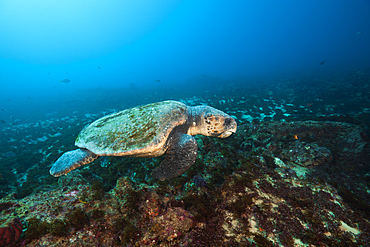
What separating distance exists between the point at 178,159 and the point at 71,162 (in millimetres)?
2369

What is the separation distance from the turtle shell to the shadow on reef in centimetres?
66

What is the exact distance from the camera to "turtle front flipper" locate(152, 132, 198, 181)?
8.07 feet

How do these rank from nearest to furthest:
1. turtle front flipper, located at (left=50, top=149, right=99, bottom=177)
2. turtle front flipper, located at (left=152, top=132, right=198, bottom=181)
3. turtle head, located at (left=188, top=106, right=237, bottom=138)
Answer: turtle front flipper, located at (left=152, top=132, right=198, bottom=181) < turtle front flipper, located at (left=50, top=149, right=99, bottom=177) < turtle head, located at (left=188, top=106, right=237, bottom=138)

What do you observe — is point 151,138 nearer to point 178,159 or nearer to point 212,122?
point 178,159

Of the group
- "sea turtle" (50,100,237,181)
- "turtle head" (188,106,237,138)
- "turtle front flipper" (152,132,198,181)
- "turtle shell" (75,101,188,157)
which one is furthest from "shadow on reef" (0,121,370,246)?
"turtle head" (188,106,237,138)

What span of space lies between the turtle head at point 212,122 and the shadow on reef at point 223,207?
81 centimetres

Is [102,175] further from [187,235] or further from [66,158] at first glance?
[187,235]

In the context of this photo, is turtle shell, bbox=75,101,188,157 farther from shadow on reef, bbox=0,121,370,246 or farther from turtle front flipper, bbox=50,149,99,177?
shadow on reef, bbox=0,121,370,246

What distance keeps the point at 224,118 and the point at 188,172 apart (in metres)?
1.68

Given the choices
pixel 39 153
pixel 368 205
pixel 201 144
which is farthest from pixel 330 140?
pixel 39 153

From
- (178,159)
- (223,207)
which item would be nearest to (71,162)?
(178,159)

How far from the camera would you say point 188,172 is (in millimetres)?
2508

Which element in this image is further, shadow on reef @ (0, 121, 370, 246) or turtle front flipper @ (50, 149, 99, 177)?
turtle front flipper @ (50, 149, 99, 177)

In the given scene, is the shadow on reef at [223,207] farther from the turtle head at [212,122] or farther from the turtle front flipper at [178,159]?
the turtle head at [212,122]
